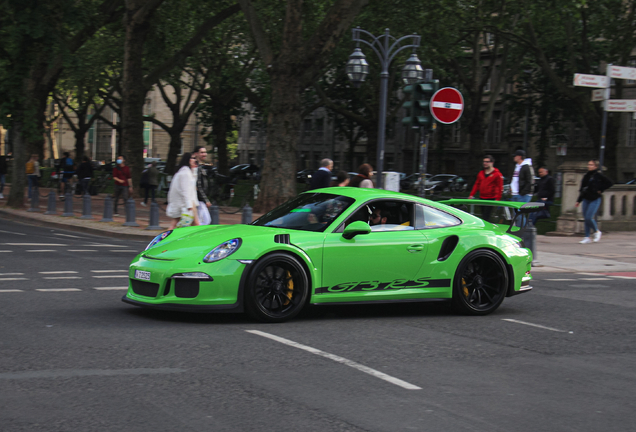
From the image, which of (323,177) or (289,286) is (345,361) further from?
(323,177)

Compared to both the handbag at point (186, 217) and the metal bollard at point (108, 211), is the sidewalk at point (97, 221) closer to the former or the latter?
the metal bollard at point (108, 211)

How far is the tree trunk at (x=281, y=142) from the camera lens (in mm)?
22609

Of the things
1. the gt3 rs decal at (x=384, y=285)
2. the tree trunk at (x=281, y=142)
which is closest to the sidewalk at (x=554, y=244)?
the tree trunk at (x=281, y=142)

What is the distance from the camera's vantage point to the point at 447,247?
8414mm

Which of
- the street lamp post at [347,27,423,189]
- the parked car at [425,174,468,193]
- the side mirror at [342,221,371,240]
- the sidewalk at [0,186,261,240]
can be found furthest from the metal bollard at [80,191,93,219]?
the parked car at [425,174,468,193]

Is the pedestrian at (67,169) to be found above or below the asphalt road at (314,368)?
above

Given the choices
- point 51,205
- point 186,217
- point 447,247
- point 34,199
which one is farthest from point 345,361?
point 34,199

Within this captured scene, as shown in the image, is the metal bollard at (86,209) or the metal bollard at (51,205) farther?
the metal bollard at (51,205)

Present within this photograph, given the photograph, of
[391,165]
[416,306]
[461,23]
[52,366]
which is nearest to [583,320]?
[416,306]

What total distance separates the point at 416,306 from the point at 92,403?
5.10 m

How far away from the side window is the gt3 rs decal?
58 cm

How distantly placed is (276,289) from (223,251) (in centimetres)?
61

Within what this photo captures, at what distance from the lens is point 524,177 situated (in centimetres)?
1697

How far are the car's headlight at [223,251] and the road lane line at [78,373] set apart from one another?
1769 mm
